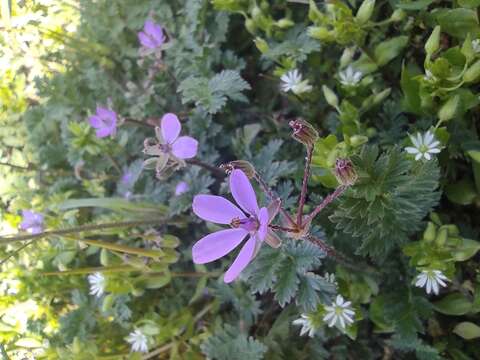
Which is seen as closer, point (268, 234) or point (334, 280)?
point (268, 234)

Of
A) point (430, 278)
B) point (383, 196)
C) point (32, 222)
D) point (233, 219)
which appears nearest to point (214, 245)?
point (233, 219)

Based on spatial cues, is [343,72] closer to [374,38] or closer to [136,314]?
[374,38]

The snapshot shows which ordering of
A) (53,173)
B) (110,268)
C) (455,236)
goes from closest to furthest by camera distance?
1. (455,236)
2. (110,268)
3. (53,173)

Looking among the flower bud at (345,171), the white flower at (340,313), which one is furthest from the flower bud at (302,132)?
the white flower at (340,313)

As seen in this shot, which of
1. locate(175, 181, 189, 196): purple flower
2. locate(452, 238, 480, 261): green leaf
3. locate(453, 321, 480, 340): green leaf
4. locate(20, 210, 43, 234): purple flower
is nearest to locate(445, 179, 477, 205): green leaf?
locate(452, 238, 480, 261): green leaf

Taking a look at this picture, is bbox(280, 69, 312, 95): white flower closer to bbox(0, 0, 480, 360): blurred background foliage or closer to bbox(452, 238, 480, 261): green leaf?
bbox(0, 0, 480, 360): blurred background foliage

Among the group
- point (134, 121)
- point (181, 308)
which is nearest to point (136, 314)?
point (181, 308)

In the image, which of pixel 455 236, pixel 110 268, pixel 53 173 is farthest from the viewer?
pixel 53 173
